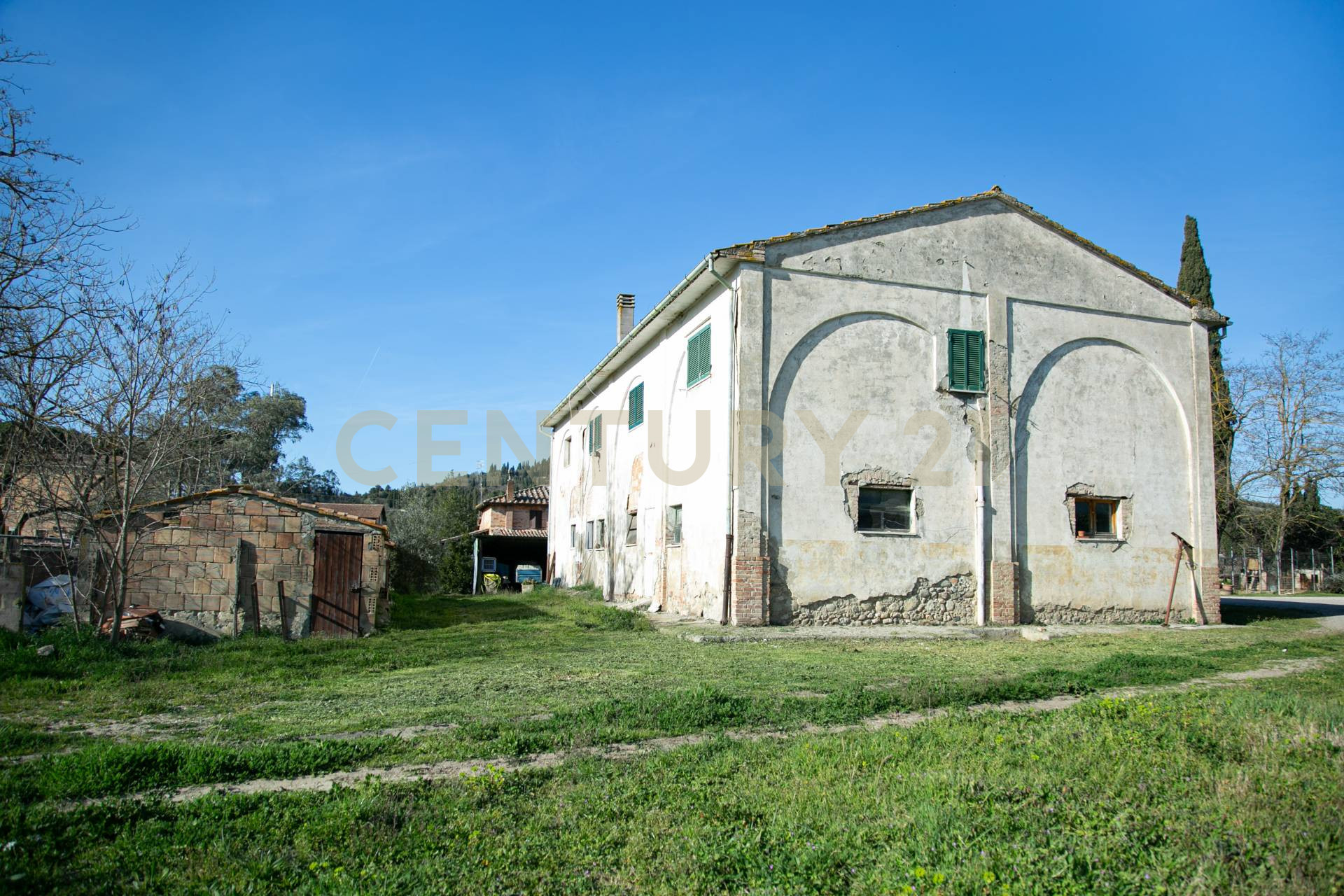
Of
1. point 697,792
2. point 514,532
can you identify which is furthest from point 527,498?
point 697,792

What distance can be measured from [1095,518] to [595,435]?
13.4m

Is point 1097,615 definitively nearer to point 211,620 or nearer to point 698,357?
point 698,357

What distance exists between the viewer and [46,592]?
12375 millimetres

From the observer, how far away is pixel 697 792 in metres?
4.77

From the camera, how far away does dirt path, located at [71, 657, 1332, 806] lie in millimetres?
4969

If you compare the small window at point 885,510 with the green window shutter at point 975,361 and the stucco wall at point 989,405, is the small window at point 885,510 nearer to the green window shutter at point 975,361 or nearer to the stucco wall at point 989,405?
the stucco wall at point 989,405

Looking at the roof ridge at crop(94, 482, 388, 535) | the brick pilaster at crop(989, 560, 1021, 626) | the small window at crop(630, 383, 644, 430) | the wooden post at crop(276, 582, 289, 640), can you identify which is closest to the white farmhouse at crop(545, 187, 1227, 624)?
the brick pilaster at crop(989, 560, 1021, 626)

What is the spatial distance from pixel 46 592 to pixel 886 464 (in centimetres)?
1316

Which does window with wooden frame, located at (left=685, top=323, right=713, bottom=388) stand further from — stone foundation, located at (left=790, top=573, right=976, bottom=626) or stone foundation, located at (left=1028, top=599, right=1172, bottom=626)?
stone foundation, located at (left=1028, top=599, right=1172, bottom=626)

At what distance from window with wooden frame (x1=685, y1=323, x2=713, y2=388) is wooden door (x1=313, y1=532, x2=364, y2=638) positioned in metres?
6.70

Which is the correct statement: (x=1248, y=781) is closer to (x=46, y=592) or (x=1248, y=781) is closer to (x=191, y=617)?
(x=191, y=617)

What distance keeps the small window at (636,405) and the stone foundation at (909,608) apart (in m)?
7.19

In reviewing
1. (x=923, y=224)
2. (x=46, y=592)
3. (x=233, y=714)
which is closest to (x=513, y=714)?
(x=233, y=714)

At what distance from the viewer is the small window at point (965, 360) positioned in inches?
631
